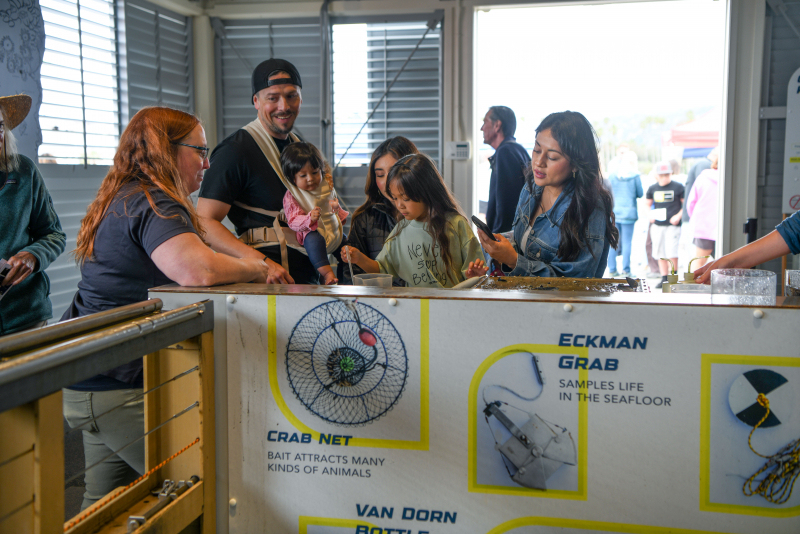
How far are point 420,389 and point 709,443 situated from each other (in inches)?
20.4

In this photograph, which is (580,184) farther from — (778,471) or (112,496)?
(112,496)

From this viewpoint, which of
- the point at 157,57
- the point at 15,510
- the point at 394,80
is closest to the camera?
the point at 15,510

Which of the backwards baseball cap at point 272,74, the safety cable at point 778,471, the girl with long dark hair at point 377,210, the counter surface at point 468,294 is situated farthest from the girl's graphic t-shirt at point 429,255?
the safety cable at point 778,471

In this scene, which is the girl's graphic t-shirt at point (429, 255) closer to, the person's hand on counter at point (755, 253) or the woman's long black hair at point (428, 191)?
the woman's long black hair at point (428, 191)

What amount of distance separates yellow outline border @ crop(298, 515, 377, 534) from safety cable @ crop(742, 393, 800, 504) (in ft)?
2.31

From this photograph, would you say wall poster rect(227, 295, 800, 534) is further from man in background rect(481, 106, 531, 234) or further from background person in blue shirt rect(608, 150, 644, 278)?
background person in blue shirt rect(608, 150, 644, 278)

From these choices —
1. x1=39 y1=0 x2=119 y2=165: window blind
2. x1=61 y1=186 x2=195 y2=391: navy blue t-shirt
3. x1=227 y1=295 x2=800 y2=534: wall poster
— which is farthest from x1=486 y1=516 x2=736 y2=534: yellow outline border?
x1=39 y1=0 x2=119 y2=165: window blind

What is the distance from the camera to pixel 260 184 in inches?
89.4

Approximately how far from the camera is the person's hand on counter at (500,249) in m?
1.93

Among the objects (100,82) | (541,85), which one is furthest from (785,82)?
(100,82)

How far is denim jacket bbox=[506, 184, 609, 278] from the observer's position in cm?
194

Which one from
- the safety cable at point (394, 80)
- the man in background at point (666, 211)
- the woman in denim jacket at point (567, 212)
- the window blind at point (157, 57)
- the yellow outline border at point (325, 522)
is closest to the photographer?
the yellow outline border at point (325, 522)

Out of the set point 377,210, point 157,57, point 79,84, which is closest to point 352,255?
point 377,210

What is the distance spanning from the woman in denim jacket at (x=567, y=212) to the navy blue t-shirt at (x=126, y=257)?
3.27 feet
